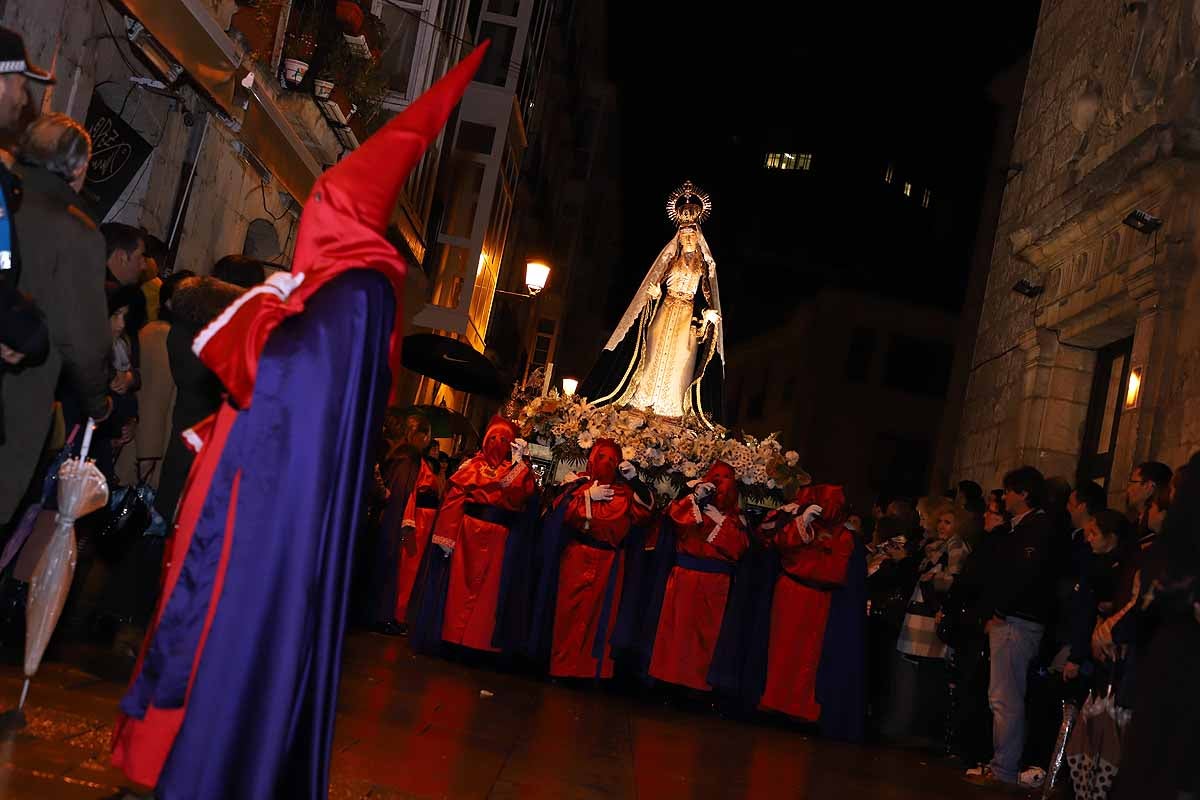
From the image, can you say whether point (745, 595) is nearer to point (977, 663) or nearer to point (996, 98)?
point (977, 663)

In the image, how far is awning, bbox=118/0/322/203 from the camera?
9.60 m

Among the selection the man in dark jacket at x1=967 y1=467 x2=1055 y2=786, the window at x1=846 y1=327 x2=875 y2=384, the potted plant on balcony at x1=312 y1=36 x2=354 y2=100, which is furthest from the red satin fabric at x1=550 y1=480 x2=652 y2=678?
the window at x1=846 y1=327 x2=875 y2=384

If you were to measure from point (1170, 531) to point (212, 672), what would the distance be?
2.92 m

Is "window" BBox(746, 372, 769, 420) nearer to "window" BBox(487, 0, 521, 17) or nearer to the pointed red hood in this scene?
"window" BBox(487, 0, 521, 17)

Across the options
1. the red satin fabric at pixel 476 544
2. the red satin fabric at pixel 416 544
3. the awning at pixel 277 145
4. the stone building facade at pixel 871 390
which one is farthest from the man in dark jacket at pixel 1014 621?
Result: the stone building facade at pixel 871 390

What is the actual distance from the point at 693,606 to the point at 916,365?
A: 3538cm

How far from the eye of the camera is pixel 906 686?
1066cm

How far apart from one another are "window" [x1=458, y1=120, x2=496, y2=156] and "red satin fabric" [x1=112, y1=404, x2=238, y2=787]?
66.4ft

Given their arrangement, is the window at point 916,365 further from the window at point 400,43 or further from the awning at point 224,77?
the awning at point 224,77

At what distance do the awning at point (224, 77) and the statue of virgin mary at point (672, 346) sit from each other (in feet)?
12.6

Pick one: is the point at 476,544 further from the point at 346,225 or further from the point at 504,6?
the point at 504,6

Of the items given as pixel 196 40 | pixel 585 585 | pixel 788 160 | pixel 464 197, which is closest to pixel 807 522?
pixel 585 585

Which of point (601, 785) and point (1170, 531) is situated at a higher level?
point (1170, 531)

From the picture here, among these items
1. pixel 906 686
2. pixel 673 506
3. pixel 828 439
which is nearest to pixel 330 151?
pixel 673 506
